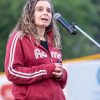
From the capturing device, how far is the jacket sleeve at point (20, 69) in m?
5.46

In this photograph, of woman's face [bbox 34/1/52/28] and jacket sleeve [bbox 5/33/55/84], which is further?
woman's face [bbox 34/1/52/28]

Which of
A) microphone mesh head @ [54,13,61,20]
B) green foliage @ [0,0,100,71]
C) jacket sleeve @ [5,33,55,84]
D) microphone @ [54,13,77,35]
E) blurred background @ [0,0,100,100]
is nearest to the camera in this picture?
jacket sleeve @ [5,33,55,84]

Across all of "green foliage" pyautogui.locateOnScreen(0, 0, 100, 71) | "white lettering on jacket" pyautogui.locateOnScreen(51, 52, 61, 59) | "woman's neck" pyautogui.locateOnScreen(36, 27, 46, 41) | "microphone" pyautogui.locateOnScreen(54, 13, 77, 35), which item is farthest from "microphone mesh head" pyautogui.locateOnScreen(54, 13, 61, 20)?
"green foliage" pyautogui.locateOnScreen(0, 0, 100, 71)

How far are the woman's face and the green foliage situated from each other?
29.8 feet

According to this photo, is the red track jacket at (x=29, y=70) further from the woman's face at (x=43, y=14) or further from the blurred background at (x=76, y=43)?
the blurred background at (x=76, y=43)

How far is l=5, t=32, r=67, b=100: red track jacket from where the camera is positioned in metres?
5.47

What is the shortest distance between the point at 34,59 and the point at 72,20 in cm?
1467

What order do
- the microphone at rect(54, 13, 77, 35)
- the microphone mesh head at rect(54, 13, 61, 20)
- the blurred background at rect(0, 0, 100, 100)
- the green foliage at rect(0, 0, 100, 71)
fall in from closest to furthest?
the microphone at rect(54, 13, 77, 35), the microphone mesh head at rect(54, 13, 61, 20), the blurred background at rect(0, 0, 100, 100), the green foliage at rect(0, 0, 100, 71)

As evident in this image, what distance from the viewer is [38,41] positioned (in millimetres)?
5594

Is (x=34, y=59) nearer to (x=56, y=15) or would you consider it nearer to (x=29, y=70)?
(x=29, y=70)

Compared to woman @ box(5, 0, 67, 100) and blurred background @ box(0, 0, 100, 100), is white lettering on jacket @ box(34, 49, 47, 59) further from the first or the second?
blurred background @ box(0, 0, 100, 100)

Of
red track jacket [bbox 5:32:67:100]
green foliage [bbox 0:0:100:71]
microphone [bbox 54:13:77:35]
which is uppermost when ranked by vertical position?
microphone [bbox 54:13:77:35]

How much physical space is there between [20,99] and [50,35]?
63cm

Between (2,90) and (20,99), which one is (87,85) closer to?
(2,90)
